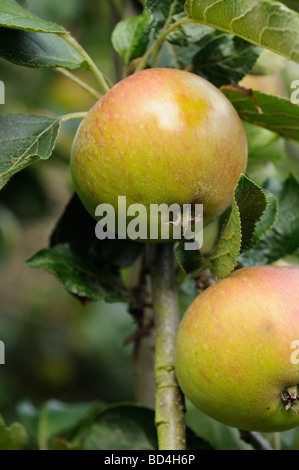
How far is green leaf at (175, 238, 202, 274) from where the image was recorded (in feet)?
2.10

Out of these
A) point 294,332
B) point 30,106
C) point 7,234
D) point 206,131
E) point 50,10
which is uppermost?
point 50,10

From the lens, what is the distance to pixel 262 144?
86 cm

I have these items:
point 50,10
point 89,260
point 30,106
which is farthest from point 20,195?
point 89,260

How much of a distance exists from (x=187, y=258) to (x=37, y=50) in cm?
32

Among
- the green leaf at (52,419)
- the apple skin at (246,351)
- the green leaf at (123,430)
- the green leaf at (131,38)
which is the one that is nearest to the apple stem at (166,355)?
the apple skin at (246,351)

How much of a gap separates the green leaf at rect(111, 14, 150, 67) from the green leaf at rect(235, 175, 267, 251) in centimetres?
27

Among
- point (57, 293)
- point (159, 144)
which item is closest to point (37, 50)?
point (159, 144)

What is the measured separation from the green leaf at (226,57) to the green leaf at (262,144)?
117mm

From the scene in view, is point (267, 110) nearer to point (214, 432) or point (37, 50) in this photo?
point (37, 50)

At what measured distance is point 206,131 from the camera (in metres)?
0.58

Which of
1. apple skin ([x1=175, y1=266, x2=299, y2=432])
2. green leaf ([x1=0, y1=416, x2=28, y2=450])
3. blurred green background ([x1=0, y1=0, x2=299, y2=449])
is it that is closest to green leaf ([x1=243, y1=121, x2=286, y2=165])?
blurred green background ([x1=0, y1=0, x2=299, y2=449])

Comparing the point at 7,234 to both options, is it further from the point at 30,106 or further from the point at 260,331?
the point at 260,331

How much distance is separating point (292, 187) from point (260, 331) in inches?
14.4

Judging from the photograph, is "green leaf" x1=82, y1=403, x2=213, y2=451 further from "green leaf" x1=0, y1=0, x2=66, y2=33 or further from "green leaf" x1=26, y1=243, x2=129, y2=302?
"green leaf" x1=0, y1=0, x2=66, y2=33
